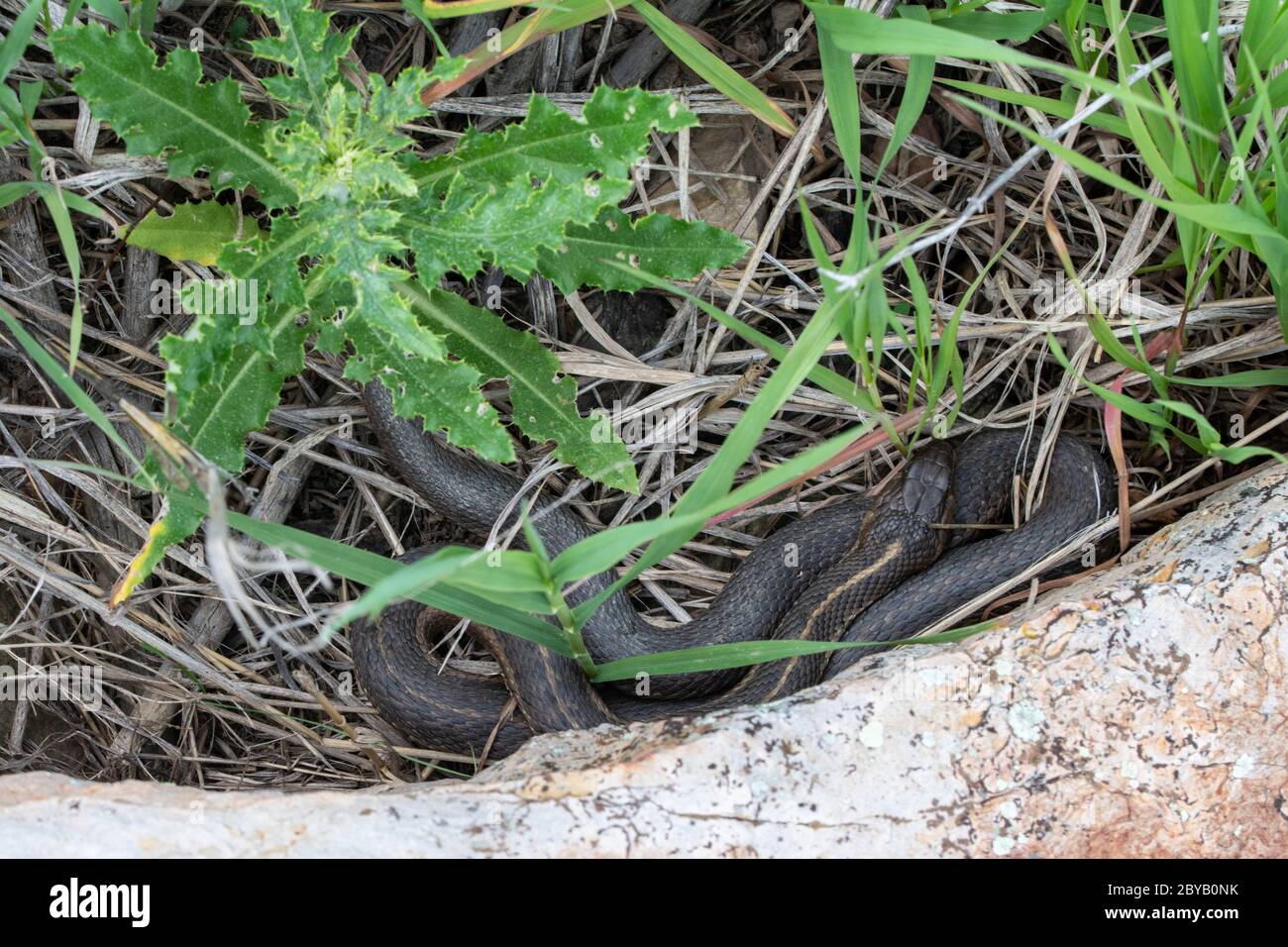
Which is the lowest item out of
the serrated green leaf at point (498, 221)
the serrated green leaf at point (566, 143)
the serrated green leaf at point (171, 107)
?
the serrated green leaf at point (498, 221)

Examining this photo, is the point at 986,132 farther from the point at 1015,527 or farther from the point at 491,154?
the point at 491,154

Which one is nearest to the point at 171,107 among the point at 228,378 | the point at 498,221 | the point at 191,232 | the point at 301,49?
the point at 301,49

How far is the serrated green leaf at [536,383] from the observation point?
12.9ft

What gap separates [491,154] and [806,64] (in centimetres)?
173

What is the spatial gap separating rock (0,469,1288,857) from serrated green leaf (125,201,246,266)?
1.96 metres

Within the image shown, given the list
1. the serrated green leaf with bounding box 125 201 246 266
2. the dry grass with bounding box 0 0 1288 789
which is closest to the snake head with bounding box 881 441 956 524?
the dry grass with bounding box 0 0 1288 789

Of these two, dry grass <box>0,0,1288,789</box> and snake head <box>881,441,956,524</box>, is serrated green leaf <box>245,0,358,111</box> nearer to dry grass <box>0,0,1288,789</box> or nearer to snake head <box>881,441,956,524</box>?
dry grass <box>0,0,1288,789</box>

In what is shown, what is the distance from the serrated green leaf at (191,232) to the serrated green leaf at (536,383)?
80 centimetres

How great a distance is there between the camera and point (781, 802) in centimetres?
310

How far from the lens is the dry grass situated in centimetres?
439

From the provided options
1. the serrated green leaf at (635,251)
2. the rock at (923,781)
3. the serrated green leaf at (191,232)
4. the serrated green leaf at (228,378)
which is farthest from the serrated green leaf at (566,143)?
the rock at (923,781)

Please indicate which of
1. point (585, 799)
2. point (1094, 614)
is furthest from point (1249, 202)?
point (585, 799)

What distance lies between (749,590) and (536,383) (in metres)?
1.36

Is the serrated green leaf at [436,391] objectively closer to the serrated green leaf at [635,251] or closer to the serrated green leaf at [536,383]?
the serrated green leaf at [536,383]
